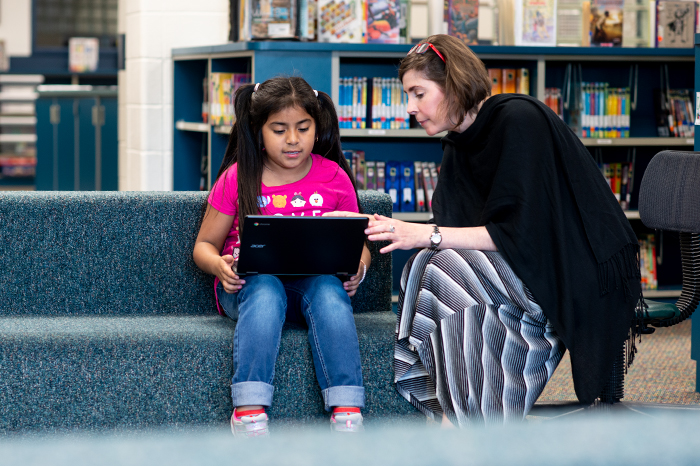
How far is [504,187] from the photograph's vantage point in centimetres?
173

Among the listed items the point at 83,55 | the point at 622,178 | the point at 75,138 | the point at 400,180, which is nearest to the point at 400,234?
the point at 400,180

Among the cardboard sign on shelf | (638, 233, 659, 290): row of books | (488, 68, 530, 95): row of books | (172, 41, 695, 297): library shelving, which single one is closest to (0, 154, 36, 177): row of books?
the cardboard sign on shelf

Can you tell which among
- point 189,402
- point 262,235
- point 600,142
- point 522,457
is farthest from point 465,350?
point 600,142

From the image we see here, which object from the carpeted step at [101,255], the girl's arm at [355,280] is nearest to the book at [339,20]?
the carpeted step at [101,255]

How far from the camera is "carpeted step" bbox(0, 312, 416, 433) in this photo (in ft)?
6.00

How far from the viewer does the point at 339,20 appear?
3416 millimetres

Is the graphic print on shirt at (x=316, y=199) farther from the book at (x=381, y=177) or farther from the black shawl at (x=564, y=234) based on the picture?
the book at (x=381, y=177)

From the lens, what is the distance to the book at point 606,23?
3803 mm

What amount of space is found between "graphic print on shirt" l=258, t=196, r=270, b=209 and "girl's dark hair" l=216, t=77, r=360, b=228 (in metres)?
0.01

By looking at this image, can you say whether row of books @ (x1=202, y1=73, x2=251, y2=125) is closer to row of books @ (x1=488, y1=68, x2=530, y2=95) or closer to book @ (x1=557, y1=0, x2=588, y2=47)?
row of books @ (x1=488, y1=68, x2=530, y2=95)

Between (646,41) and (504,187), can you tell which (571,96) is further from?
(504,187)

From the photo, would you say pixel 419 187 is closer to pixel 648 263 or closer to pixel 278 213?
pixel 648 263

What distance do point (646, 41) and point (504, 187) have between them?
262cm

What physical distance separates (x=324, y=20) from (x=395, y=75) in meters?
0.57
